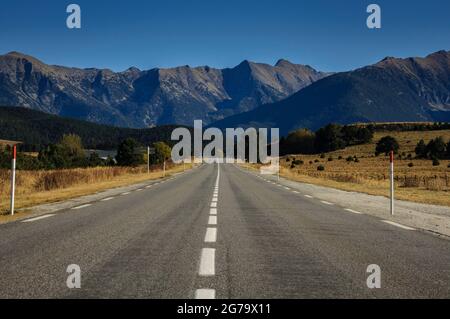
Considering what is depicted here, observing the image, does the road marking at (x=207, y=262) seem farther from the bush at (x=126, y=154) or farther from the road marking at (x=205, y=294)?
the bush at (x=126, y=154)

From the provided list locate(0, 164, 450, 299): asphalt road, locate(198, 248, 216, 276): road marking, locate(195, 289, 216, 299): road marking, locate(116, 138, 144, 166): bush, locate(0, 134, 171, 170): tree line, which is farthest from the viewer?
locate(116, 138, 144, 166): bush

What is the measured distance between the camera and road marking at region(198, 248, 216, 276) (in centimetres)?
636

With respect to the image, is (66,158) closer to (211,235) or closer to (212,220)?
(212,220)

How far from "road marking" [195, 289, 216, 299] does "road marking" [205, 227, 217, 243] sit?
3.39 meters

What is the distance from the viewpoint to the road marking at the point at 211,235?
29.5ft

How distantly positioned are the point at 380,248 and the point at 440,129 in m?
142

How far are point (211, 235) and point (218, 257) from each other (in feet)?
7.25

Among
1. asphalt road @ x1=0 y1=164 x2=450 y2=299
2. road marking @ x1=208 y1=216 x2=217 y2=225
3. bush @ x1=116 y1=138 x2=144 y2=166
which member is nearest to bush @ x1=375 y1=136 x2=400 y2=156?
bush @ x1=116 y1=138 x2=144 y2=166

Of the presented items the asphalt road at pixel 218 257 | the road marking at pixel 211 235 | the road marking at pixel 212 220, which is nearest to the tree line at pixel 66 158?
the road marking at pixel 212 220

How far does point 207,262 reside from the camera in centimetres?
700

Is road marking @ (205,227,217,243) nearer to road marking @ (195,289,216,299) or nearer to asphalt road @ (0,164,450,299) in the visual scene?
asphalt road @ (0,164,450,299)

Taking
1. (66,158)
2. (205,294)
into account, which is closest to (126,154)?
(66,158)

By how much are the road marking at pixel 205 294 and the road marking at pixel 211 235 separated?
11.1ft
